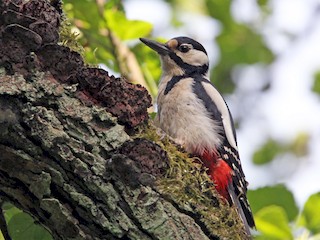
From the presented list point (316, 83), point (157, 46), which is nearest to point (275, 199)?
point (157, 46)

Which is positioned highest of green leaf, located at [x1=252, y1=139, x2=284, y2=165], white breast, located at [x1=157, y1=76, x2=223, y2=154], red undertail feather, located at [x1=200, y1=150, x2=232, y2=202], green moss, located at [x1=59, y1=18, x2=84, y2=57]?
green leaf, located at [x1=252, y1=139, x2=284, y2=165]

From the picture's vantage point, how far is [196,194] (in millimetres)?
2396

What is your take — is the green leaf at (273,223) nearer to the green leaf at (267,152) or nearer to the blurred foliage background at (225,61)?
the blurred foliage background at (225,61)

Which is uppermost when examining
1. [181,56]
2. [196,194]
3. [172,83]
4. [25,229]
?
[181,56]

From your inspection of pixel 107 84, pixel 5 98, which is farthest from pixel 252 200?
pixel 5 98

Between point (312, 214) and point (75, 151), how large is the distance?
5.29 feet

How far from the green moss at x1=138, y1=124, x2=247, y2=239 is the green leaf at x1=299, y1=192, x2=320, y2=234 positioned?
0.74 metres

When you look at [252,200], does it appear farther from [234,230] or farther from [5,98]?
[5,98]

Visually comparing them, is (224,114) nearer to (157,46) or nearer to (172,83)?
(172,83)

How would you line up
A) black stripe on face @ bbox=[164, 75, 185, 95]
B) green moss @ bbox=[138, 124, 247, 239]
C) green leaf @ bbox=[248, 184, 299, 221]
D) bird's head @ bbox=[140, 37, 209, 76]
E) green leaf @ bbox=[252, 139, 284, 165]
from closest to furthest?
green moss @ bbox=[138, 124, 247, 239], green leaf @ bbox=[248, 184, 299, 221], black stripe on face @ bbox=[164, 75, 185, 95], bird's head @ bbox=[140, 37, 209, 76], green leaf @ bbox=[252, 139, 284, 165]

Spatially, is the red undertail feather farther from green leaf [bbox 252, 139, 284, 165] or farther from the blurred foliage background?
green leaf [bbox 252, 139, 284, 165]

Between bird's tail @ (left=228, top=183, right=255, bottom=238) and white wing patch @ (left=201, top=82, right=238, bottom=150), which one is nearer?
bird's tail @ (left=228, top=183, right=255, bottom=238)

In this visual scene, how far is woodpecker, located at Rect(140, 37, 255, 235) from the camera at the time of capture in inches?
136

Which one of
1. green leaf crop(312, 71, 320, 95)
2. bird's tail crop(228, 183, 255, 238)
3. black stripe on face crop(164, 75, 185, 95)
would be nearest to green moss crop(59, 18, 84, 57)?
bird's tail crop(228, 183, 255, 238)
